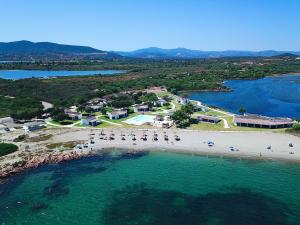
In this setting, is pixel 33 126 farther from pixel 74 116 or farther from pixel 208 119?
pixel 208 119

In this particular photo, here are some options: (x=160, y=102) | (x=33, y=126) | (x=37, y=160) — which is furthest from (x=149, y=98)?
(x=37, y=160)

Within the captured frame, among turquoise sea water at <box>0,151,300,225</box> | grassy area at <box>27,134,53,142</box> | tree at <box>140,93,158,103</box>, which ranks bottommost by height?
turquoise sea water at <box>0,151,300,225</box>

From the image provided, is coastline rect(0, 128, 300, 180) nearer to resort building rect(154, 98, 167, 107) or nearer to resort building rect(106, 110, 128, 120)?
resort building rect(106, 110, 128, 120)

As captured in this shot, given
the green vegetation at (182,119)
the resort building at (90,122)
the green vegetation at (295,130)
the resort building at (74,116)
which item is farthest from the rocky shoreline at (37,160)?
the green vegetation at (295,130)

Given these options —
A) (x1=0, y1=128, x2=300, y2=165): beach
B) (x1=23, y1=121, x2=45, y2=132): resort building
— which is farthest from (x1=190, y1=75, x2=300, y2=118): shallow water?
(x1=23, y1=121, x2=45, y2=132): resort building

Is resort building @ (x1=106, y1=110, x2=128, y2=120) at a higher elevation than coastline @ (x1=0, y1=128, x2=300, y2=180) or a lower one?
higher

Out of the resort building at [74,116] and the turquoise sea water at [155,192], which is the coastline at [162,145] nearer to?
the turquoise sea water at [155,192]

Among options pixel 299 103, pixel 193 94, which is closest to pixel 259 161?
pixel 299 103
